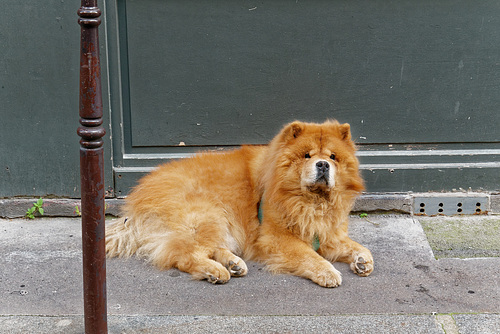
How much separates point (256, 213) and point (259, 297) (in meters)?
0.84

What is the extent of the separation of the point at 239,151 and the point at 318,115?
87cm

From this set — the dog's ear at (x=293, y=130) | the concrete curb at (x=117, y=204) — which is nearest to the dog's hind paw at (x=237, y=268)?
the dog's ear at (x=293, y=130)

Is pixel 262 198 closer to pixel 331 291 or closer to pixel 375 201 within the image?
pixel 331 291

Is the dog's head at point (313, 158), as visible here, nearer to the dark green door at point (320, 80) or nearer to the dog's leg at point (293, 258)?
the dog's leg at point (293, 258)

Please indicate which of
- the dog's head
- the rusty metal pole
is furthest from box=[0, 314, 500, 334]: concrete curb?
the dog's head

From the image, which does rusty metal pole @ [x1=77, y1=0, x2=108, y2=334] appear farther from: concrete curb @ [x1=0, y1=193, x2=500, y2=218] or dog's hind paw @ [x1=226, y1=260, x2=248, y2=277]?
concrete curb @ [x1=0, y1=193, x2=500, y2=218]

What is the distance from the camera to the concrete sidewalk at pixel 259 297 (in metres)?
3.30

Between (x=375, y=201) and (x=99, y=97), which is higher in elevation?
(x=99, y=97)

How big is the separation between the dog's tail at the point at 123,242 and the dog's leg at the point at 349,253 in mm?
1447

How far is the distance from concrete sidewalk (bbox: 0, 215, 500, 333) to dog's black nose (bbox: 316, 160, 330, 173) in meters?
0.79

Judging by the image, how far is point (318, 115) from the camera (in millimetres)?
5012

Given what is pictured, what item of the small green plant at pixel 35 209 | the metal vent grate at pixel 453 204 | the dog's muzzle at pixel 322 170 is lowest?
the small green plant at pixel 35 209

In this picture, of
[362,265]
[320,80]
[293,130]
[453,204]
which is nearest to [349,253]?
[362,265]

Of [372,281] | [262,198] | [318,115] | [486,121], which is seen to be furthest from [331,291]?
[486,121]
